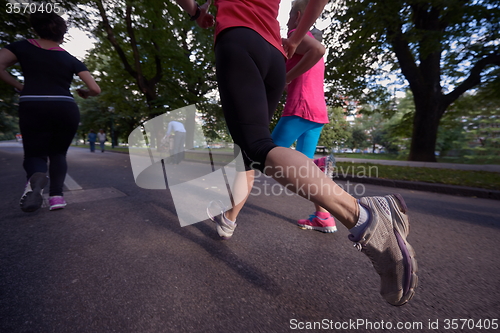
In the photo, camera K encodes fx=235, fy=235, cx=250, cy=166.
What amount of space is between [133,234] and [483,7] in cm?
1139

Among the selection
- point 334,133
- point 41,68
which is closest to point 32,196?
point 41,68

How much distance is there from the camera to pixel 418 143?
10.5 meters

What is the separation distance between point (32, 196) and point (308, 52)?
2855mm

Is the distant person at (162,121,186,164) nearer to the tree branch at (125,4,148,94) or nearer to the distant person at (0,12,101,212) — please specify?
the distant person at (0,12,101,212)

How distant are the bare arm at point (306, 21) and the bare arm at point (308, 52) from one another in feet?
0.96

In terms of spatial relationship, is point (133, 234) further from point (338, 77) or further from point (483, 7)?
point (338, 77)

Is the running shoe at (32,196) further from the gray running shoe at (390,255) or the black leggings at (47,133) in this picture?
the gray running shoe at (390,255)

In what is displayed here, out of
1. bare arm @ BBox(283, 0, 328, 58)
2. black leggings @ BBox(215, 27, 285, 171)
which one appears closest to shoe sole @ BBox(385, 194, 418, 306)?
black leggings @ BBox(215, 27, 285, 171)

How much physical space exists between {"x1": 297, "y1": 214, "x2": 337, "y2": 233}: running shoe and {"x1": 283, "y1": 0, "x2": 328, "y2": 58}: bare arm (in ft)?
4.88

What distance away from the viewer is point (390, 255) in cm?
105

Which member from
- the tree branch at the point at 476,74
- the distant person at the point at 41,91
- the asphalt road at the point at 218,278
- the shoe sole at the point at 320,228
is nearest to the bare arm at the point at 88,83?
the distant person at the point at 41,91

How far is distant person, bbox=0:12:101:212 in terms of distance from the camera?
226 centimetres

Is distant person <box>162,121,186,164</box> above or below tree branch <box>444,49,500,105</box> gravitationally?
below

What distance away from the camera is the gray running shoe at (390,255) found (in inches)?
41.3
